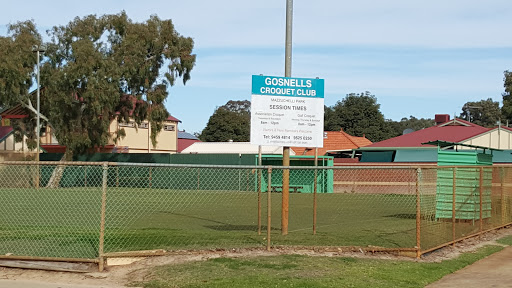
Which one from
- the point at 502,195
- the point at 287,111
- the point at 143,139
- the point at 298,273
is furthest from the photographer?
the point at 143,139

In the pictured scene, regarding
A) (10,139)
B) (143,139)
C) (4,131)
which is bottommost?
(10,139)

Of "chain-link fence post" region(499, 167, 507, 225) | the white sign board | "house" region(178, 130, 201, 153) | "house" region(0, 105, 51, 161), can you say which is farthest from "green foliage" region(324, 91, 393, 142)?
the white sign board

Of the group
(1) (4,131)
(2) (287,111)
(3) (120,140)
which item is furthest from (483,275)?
(1) (4,131)

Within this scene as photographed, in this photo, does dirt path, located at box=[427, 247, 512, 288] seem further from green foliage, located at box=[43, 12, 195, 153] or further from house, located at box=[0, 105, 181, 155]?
house, located at box=[0, 105, 181, 155]

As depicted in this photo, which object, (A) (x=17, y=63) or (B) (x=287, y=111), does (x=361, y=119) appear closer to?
(A) (x=17, y=63)

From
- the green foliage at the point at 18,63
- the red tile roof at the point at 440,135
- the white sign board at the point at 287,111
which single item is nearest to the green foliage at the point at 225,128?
the red tile roof at the point at 440,135

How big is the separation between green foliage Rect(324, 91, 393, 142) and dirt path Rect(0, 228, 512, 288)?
87455mm

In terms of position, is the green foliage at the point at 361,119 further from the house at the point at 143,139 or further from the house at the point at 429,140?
the house at the point at 429,140

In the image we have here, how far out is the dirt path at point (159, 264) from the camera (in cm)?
966

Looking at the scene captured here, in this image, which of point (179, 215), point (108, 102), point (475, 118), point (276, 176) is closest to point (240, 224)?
point (179, 215)

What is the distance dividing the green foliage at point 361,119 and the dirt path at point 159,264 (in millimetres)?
87455

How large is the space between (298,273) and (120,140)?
49442 millimetres

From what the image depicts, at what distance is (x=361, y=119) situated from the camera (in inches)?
3937

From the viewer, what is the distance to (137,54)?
1779 inches
